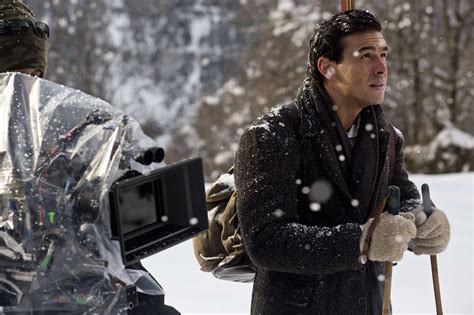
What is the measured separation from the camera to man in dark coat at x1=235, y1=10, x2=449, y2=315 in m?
2.26

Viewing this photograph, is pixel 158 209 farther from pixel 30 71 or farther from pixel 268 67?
pixel 268 67

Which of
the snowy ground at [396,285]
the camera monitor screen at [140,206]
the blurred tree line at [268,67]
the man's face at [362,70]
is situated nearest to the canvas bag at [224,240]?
the man's face at [362,70]

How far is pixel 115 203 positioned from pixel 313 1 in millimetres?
22179

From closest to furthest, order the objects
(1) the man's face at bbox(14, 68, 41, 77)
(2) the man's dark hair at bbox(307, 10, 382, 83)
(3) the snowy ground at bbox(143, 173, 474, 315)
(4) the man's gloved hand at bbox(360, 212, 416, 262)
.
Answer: (4) the man's gloved hand at bbox(360, 212, 416, 262)
(2) the man's dark hair at bbox(307, 10, 382, 83)
(1) the man's face at bbox(14, 68, 41, 77)
(3) the snowy ground at bbox(143, 173, 474, 315)

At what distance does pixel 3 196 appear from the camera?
5.83 ft

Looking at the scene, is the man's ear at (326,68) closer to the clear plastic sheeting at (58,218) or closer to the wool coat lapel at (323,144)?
the wool coat lapel at (323,144)

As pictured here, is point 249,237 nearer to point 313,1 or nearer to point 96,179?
point 96,179

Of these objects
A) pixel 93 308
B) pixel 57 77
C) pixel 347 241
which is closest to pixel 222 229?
pixel 347 241

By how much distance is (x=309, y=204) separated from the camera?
240cm

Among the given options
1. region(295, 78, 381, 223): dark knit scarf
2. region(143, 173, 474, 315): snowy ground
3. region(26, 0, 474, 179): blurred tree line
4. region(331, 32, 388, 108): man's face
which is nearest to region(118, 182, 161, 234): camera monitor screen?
region(295, 78, 381, 223): dark knit scarf

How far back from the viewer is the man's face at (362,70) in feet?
8.01

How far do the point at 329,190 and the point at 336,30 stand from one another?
51cm

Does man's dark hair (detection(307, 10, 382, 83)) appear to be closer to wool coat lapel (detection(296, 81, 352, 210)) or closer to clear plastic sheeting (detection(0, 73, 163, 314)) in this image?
wool coat lapel (detection(296, 81, 352, 210))

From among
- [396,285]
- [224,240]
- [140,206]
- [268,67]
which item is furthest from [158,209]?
[268,67]
